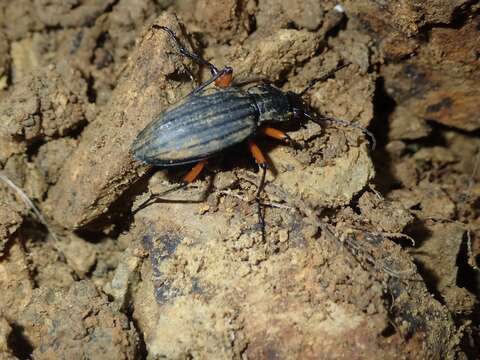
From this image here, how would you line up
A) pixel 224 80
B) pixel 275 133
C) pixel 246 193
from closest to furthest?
1. pixel 246 193
2. pixel 275 133
3. pixel 224 80

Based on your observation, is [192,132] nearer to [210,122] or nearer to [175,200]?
[210,122]

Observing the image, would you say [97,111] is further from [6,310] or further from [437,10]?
[437,10]

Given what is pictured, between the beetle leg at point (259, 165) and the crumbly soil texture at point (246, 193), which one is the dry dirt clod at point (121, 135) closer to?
the crumbly soil texture at point (246, 193)

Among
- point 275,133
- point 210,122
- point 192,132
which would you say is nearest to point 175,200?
point 192,132

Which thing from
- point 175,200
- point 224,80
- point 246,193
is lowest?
point 246,193

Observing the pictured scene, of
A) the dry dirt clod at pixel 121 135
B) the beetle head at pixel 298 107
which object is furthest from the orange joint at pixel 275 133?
the dry dirt clod at pixel 121 135

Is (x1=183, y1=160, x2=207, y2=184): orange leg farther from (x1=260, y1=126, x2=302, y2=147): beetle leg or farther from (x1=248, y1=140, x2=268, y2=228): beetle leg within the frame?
(x1=260, y1=126, x2=302, y2=147): beetle leg

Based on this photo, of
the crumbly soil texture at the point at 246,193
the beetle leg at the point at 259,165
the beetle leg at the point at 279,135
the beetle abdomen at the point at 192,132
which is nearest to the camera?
the crumbly soil texture at the point at 246,193

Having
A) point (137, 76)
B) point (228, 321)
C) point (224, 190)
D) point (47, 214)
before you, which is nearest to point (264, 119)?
point (224, 190)
